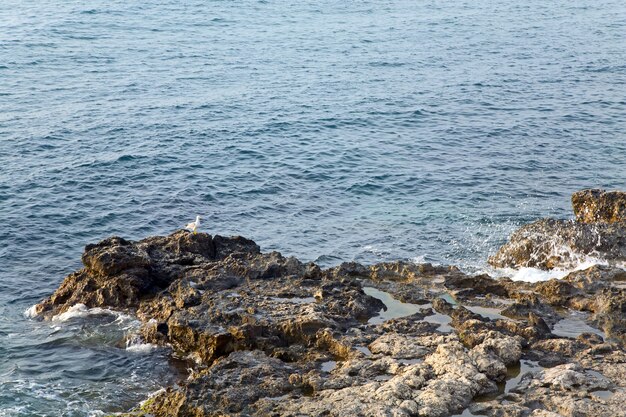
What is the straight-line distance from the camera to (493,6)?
285 ft

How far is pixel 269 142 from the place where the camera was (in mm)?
47375

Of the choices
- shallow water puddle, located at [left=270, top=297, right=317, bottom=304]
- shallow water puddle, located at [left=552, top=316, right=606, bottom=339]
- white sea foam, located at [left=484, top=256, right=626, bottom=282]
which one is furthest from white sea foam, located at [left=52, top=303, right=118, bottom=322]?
white sea foam, located at [left=484, top=256, right=626, bottom=282]

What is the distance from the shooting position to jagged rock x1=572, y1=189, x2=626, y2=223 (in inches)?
1222

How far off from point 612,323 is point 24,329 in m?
18.1

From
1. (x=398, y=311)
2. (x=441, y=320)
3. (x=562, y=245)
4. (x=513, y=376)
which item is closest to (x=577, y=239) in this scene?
(x=562, y=245)

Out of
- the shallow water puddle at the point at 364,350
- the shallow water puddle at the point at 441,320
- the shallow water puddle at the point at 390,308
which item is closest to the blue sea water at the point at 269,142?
the shallow water puddle at the point at 364,350

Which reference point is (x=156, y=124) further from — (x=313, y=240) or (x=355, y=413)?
(x=355, y=413)

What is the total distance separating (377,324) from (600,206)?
464 inches

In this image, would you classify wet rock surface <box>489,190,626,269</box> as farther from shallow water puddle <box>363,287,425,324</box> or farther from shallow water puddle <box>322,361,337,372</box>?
shallow water puddle <box>322,361,337,372</box>

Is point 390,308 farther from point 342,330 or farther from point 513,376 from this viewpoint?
point 513,376

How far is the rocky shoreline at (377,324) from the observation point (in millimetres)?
20188

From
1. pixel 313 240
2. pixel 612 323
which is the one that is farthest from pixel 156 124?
pixel 612 323

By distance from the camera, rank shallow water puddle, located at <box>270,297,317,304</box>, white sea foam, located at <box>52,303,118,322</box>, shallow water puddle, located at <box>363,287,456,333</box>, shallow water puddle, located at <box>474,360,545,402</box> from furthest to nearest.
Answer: white sea foam, located at <box>52,303,118,322</box>
shallow water puddle, located at <box>270,297,317,304</box>
shallow water puddle, located at <box>363,287,456,333</box>
shallow water puddle, located at <box>474,360,545,402</box>

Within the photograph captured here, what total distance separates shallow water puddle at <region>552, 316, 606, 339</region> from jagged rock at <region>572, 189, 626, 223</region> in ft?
24.2
